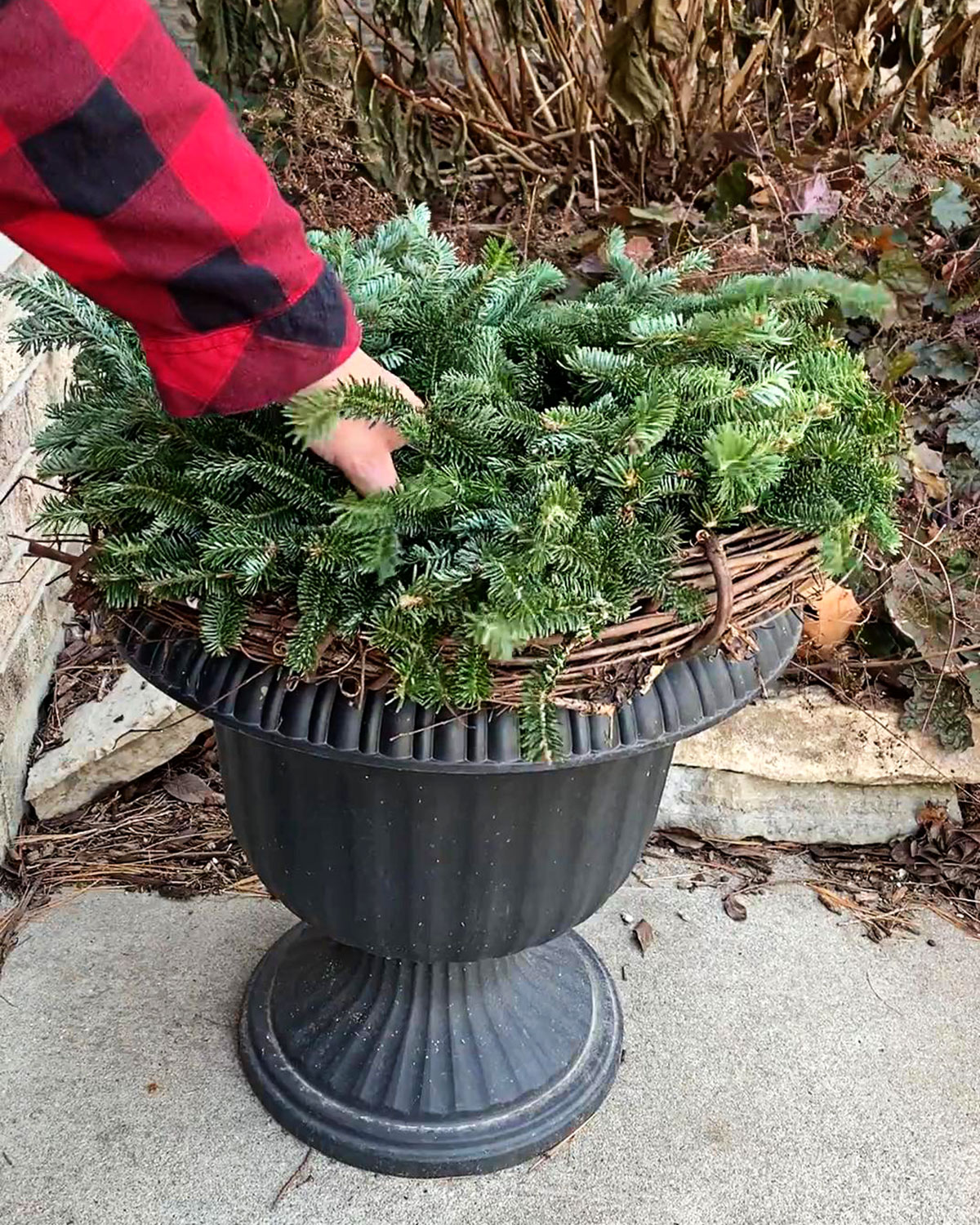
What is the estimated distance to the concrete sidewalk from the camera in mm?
1608

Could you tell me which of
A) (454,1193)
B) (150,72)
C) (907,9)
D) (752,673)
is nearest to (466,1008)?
(454,1193)

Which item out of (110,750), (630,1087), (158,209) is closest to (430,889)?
(630,1087)

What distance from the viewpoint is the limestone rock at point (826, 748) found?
2.21m

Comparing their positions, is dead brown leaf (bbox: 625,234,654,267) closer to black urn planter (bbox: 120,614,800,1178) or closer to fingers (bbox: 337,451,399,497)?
black urn planter (bbox: 120,614,800,1178)

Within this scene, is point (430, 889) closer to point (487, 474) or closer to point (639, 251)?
point (487, 474)

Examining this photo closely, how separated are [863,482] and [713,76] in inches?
91.3

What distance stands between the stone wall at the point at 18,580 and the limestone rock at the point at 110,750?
62 millimetres

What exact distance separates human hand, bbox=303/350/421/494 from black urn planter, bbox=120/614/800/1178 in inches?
8.9

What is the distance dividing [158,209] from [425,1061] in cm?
130

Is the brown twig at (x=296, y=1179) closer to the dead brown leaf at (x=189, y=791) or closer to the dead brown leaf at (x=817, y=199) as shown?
the dead brown leaf at (x=189, y=791)

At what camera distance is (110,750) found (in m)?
2.23

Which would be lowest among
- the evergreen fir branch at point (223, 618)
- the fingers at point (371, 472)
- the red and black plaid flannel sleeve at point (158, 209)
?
the evergreen fir branch at point (223, 618)

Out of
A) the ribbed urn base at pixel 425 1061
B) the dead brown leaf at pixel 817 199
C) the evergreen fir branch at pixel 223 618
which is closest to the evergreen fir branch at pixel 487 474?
the evergreen fir branch at pixel 223 618

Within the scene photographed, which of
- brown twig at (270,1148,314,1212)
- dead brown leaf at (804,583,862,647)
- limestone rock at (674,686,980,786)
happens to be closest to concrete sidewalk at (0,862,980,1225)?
brown twig at (270,1148,314,1212)
